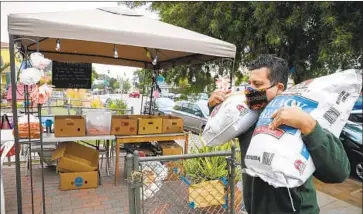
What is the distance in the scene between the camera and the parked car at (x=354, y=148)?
5227 mm

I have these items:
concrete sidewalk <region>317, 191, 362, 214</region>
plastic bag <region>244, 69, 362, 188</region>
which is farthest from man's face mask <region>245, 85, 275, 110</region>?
concrete sidewalk <region>317, 191, 362, 214</region>

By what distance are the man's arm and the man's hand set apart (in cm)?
2

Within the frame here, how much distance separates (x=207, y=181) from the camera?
2693 millimetres

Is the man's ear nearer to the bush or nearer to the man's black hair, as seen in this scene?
the man's black hair

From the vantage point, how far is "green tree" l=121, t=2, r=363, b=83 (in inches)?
176

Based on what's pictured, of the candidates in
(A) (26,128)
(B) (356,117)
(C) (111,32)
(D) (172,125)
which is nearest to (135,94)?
(D) (172,125)

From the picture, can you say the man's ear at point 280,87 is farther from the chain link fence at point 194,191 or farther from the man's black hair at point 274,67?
the chain link fence at point 194,191

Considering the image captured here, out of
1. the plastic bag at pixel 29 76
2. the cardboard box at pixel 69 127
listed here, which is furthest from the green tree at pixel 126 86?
the plastic bag at pixel 29 76

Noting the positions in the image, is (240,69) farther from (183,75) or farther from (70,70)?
(70,70)

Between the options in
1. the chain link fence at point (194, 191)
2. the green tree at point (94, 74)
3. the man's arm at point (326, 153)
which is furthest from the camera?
the green tree at point (94, 74)

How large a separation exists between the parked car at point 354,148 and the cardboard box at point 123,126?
14.2ft

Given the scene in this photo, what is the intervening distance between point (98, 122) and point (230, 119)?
2.96 meters

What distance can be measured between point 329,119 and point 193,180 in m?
1.98

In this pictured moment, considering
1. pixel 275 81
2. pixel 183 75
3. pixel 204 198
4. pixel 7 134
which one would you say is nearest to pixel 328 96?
pixel 275 81
